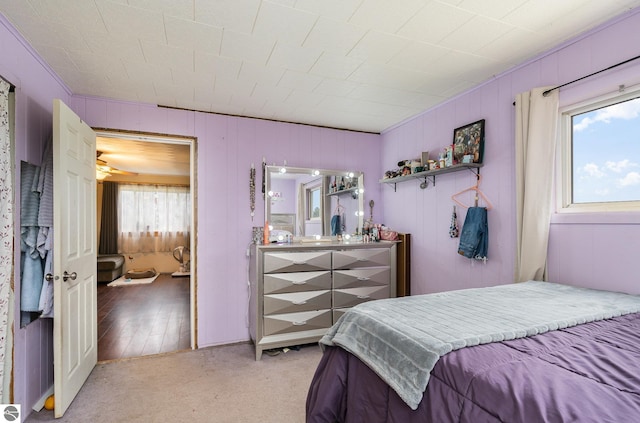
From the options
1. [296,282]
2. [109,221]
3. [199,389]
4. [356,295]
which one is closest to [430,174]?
[356,295]

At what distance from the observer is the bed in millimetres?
818

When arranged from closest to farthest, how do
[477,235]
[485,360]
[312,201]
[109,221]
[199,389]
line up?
[485,360] → [199,389] → [477,235] → [312,201] → [109,221]

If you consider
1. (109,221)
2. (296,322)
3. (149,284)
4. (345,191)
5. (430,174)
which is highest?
(430,174)

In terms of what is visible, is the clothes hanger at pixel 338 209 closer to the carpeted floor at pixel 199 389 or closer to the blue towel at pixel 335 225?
the blue towel at pixel 335 225

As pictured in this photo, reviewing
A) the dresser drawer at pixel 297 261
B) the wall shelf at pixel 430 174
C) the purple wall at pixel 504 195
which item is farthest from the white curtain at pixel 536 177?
the dresser drawer at pixel 297 261

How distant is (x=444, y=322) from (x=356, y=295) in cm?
184

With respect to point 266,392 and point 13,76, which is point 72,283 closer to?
point 13,76

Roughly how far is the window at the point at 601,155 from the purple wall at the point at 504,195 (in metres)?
0.10

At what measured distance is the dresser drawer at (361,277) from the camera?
9.86ft

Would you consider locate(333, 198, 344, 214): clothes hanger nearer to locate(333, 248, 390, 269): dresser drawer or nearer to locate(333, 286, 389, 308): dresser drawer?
locate(333, 248, 390, 269): dresser drawer

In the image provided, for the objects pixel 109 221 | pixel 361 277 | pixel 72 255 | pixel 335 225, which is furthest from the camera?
pixel 109 221

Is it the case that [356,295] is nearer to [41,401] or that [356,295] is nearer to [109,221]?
[41,401]

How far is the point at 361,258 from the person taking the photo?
3104 mm

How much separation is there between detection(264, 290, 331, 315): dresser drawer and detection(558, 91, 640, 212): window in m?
2.00
